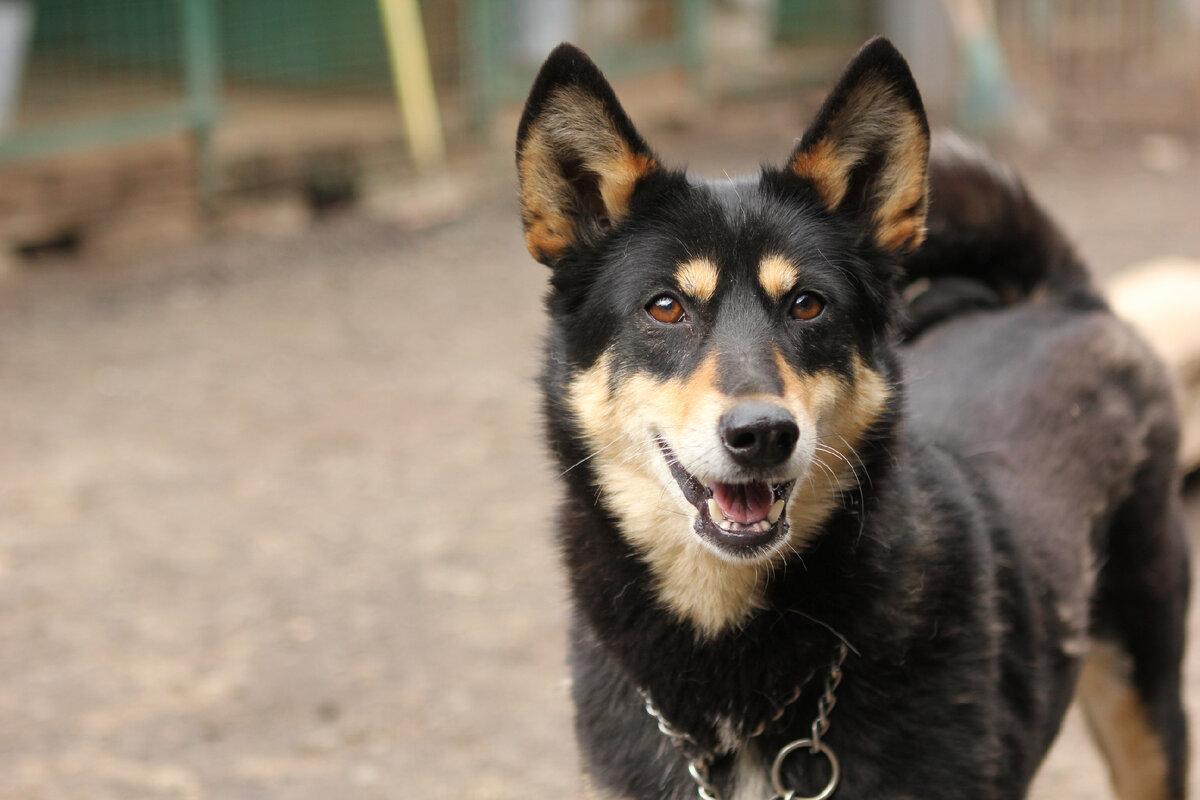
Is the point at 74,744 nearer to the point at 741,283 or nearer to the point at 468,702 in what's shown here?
the point at 468,702

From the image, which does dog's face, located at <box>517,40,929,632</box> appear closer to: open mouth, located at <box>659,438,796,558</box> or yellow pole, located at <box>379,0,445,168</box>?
open mouth, located at <box>659,438,796,558</box>

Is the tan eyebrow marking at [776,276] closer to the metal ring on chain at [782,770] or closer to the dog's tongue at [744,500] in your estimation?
the dog's tongue at [744,500]

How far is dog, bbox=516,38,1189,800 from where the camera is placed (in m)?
2.56

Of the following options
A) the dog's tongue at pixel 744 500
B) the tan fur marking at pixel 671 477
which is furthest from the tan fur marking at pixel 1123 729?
the dog's tongue at pixel 744 500

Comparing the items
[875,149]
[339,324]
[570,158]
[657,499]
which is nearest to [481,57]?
[339,324]

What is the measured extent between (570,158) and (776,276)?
51cm

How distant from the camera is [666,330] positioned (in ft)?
8.80

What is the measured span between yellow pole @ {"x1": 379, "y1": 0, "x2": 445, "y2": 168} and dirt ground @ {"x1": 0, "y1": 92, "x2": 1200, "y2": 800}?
1184 mm

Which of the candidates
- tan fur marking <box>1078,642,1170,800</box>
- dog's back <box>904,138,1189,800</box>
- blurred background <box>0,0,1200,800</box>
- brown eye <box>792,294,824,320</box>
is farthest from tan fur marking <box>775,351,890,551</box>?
tan fur marking <box>1078,642,1170,800</box>

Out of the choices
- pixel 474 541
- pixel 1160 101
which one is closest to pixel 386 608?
pixel 474 541

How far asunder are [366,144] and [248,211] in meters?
1.15

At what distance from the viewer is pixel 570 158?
2803 millimetres

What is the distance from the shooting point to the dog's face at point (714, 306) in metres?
2.56

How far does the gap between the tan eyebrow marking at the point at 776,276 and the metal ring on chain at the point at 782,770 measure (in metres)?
0.88
